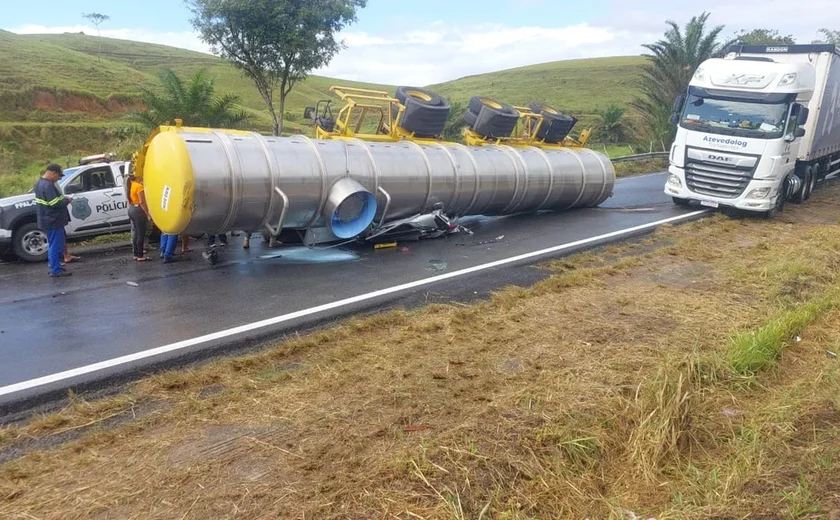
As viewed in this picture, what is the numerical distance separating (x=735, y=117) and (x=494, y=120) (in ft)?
17.4

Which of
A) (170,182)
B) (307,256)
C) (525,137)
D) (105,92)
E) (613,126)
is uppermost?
(105,92)

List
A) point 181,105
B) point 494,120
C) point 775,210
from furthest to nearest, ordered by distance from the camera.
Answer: point 181,105 → point 775,210 → point 494,120

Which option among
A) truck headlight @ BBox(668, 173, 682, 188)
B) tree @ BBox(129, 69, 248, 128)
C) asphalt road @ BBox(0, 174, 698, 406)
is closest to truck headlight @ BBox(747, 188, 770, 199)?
truck headlight @ BBox(668, 173, 682, 188)

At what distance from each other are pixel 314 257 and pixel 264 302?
8.78 ft

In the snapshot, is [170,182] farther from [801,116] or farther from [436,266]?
[801,116]

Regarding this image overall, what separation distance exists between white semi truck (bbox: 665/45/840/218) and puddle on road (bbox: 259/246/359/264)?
336 inches

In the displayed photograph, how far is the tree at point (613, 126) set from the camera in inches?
1592

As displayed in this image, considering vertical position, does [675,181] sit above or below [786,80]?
below

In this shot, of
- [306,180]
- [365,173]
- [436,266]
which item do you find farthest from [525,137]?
[306,180]

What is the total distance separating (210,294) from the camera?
26.3 ft

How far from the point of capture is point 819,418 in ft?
14.2

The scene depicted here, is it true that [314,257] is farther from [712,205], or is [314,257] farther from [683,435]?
[712,205]

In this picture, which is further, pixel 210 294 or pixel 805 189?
pixel 805 189

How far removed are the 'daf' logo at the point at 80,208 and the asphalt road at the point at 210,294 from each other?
821 mm
